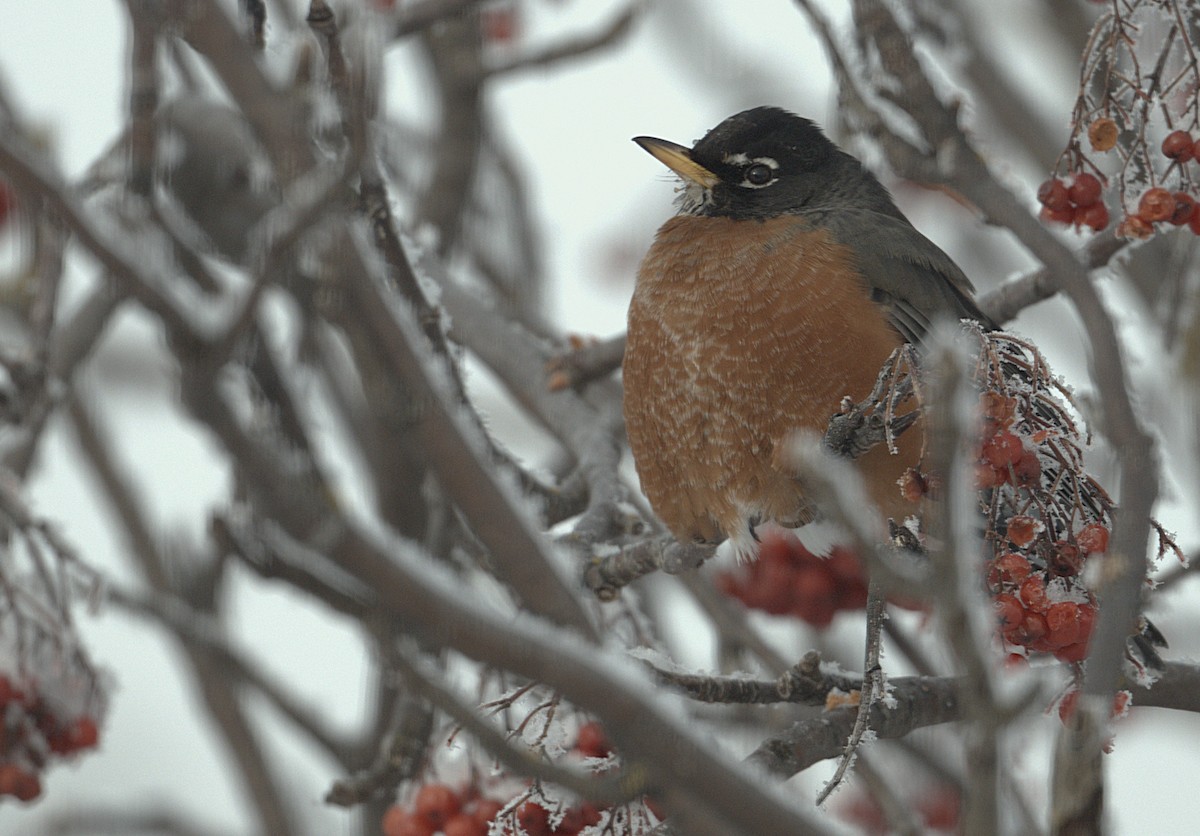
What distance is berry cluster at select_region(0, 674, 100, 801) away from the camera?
289 cm

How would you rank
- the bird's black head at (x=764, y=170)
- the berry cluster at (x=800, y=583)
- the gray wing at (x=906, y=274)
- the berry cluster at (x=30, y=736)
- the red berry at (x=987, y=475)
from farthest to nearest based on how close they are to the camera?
the berry cluster at (x=800, y=583)
the bird's black head at (x=764, y=170)
the gray wing at (x=906, y=274)
the berry cluster at (x=30, y=736)
the red berry at (x=987, y=475)

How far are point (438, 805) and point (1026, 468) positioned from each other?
137 cm

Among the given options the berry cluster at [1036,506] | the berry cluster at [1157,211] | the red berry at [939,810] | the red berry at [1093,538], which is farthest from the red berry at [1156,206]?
the red berry at [939,810]

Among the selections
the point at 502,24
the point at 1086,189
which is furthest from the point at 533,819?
the point at 502,24

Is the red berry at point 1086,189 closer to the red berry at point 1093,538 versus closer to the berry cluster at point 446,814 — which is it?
the red berry at point 1093,538

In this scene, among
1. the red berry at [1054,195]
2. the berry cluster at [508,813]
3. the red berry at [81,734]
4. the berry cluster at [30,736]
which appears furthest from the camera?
the red berry at [81,734]

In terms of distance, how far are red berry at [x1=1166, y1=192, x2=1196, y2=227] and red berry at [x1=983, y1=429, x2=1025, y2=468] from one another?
2.32 ft

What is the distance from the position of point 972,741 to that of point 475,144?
12.2ft

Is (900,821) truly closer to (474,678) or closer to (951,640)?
(474,678)

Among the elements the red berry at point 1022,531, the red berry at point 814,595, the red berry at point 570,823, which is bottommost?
the red berry at point 570,823

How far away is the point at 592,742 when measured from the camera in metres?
2.58

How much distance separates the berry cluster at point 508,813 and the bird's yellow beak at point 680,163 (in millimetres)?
1732

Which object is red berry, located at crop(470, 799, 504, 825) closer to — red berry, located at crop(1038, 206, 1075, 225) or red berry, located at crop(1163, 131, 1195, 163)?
red berry, located at crop(1038, 206, 1075, 225)

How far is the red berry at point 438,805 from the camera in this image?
110 inches
